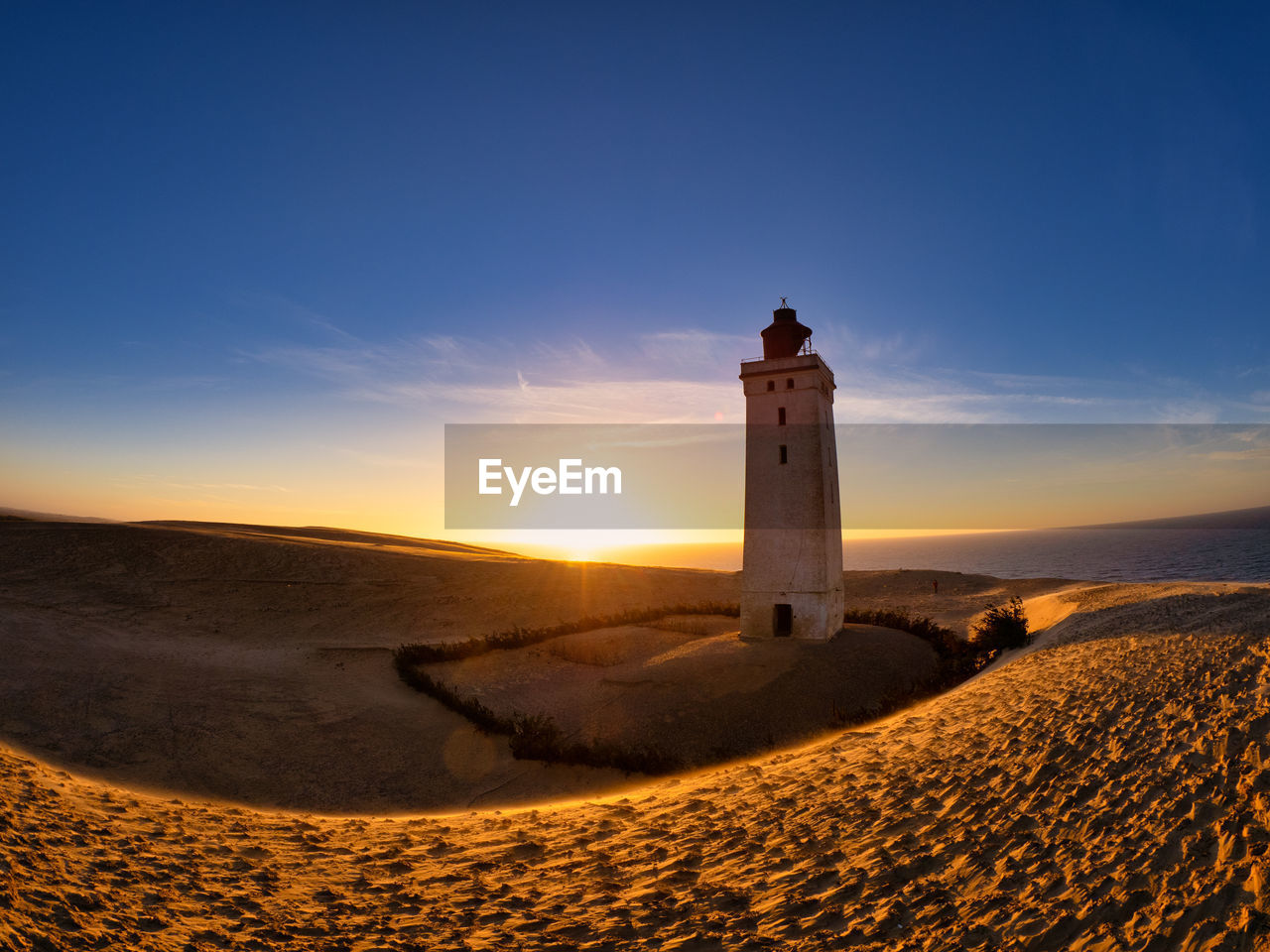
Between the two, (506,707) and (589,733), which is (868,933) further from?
(506,707)

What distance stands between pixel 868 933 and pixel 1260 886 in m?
3.26

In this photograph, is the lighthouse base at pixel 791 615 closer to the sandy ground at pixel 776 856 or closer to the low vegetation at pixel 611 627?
the low vegetation at pixel 611 627

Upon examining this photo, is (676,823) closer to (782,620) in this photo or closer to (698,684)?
(698,684)

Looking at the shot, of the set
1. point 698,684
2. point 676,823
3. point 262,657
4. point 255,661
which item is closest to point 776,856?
point 676,823

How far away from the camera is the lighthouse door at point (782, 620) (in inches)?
776

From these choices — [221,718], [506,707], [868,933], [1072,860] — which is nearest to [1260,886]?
[1072,860]

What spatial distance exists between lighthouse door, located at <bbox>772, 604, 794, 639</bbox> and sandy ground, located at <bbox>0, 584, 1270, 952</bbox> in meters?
8.99

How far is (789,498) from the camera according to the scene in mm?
19703

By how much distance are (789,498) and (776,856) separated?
13.7 meters

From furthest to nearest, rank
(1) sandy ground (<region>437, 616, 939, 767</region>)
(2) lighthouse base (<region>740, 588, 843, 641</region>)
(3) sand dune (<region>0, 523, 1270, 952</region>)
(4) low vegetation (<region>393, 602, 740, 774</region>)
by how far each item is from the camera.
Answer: (2) lighthouse base (<region>740, 588, 843, 641</region>)
(1) sandy ground (<region>437, 616, 939, 767</region>)
(4) low vegetation (<region>393, 602, 740, 774</region>)
(3) sand dune (<region>0, 523, 1270, 952</region>)

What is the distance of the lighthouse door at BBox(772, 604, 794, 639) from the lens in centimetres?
1970

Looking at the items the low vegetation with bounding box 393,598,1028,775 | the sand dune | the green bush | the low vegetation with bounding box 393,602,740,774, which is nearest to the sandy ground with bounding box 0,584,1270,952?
the sand dune

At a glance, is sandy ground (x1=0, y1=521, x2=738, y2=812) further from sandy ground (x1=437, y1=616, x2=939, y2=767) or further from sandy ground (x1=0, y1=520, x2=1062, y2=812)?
sandy ground (x1=437, y1=616, x2=939, y2=767)

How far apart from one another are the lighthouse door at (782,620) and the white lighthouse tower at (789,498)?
1.3 inches
